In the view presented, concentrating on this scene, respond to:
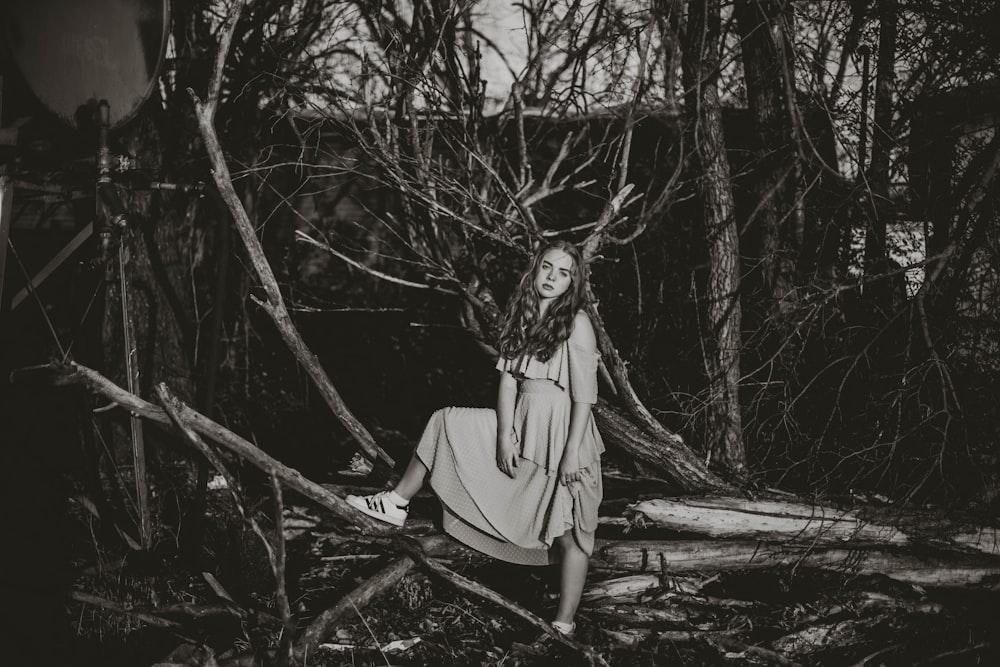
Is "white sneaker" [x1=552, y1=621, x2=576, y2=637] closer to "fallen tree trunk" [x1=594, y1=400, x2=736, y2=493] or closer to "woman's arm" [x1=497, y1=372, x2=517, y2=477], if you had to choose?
"woman's arm" [x1=497, y1=372, x2=517, y2=477]

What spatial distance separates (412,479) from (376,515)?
0.24 m

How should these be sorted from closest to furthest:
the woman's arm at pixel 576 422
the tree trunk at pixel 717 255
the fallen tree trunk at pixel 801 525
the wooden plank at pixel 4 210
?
the woman's arm at pixel 576 422
the wooden plank at pixel 4 210
the fallen tree trunk at pixel 801 525
the tree trunk at pixel 717 255

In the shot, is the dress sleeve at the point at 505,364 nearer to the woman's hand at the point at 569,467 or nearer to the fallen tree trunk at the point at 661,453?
the woman's hand at the point at 569,467

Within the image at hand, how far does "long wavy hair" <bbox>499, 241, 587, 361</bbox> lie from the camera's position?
3535 mm

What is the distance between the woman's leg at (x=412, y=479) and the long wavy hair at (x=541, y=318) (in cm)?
65

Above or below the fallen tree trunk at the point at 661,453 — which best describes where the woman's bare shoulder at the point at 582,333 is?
above

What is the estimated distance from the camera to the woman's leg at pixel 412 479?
3.84 metres

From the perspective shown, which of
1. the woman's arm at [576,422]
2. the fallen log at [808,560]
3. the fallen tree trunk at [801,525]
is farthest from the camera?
the fallen tree trunk at [801,525]

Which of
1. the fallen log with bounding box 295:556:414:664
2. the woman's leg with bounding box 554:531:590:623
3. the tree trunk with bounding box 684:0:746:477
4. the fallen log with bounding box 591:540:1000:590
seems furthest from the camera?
the tree trunk with bounding box 684:0:746:477

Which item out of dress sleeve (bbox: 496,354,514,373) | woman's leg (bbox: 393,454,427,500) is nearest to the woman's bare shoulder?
dress sleeve (bbox: 496,354,514,373)

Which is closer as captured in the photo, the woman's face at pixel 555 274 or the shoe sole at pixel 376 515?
the woman's face at pixel 555 274

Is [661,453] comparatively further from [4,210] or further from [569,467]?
[4,210]

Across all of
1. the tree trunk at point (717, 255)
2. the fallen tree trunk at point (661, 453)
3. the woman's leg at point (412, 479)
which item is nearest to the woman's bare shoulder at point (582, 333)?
the woman's leg at point (412, 479)

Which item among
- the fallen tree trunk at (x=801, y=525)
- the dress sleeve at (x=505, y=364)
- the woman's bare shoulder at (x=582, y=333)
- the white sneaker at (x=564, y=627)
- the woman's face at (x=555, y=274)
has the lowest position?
the white sneaker at (x=564, y=627)
